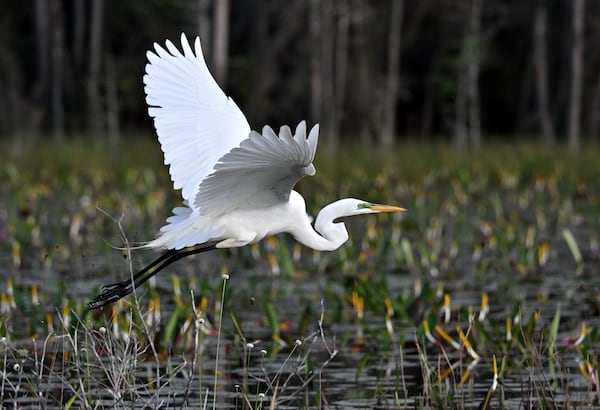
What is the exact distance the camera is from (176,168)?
5625mm

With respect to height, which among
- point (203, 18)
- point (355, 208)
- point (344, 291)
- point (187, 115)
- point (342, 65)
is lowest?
point (344, 291)

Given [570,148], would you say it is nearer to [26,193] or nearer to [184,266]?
[26,193]

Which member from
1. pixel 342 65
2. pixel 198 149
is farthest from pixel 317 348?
pixel 342 65

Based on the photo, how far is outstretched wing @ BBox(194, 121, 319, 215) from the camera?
4664 mm

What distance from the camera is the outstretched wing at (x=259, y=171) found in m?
4.66

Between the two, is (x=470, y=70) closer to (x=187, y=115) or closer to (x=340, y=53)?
(x=340, y=53)

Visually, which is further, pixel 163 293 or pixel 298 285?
pixel 298 285

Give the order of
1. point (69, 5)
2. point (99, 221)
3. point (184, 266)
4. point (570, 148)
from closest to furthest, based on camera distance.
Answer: point (184, 266) < point (99, 221) < point (570, 148) < point (69, 5)

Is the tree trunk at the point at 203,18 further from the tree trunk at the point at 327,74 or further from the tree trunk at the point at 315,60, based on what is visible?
the tree trunk at the point at 327,74

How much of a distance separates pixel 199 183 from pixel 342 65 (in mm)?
18810

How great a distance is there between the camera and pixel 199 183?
543 centimetres

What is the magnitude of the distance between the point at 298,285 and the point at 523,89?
22.0m

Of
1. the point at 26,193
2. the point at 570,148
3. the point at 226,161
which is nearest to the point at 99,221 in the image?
the point at 26,193

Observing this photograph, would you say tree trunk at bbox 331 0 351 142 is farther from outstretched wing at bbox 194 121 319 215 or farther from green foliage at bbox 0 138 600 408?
outstretched wing at bbox 194 121 319 215
